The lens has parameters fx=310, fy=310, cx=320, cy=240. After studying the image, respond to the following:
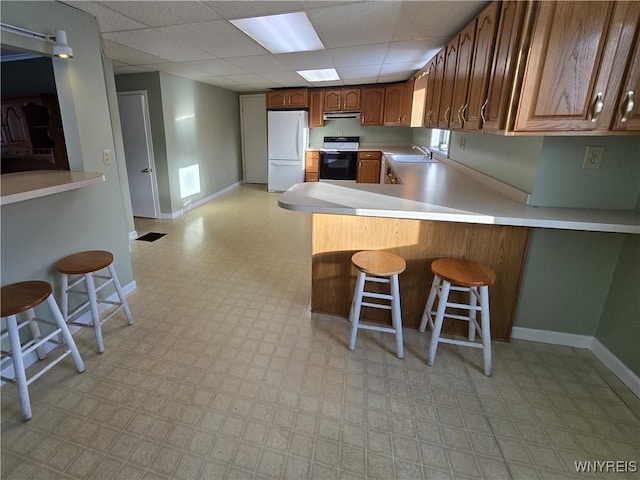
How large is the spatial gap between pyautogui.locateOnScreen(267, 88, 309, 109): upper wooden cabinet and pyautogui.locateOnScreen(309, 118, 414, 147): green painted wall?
80 cm

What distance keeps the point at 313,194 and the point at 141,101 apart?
12.1 ft

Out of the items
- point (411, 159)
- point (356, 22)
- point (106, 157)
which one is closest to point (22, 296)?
point (106, 157)

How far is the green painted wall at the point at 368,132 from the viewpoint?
22.3 ft

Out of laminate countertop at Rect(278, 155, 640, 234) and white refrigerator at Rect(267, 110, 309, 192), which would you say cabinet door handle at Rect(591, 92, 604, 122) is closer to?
laminate countertop at Rect(278, 155, 640, 234)

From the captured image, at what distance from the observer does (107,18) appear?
7.16 feet

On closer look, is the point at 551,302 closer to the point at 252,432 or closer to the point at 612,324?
the point at 612,324

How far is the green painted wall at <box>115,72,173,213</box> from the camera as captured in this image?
430 cm

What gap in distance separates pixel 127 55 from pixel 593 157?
4.16 meters

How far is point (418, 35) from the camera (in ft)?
8.59

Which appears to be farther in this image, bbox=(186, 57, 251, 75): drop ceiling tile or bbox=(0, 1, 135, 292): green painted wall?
bbox=(186, 57, 251, 75): drop ceiling tile

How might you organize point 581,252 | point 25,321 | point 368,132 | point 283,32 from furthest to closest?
point 368,132 → point 283,32 → point 581,252 → point 25,321

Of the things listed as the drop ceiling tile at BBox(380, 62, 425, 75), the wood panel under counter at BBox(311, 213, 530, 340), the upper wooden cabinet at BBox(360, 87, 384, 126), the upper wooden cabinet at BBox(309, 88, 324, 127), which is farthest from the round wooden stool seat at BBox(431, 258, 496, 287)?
the upper wooden cabinet at BBox(309, 88, 324, 127)

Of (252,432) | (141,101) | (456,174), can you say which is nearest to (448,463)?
(252,432)

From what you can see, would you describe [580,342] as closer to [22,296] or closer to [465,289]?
[465,289]
